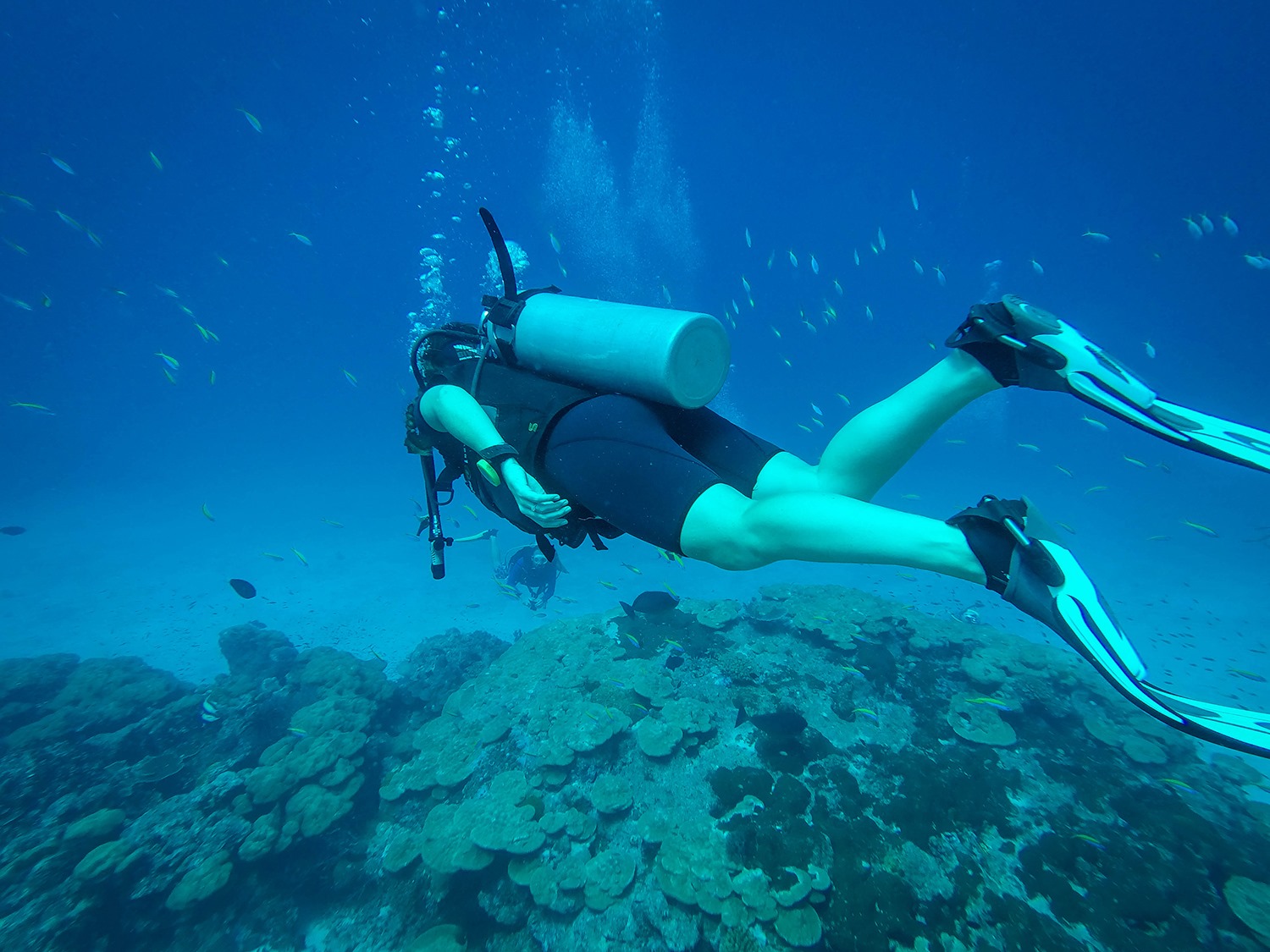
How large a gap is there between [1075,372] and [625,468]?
7.55 ft

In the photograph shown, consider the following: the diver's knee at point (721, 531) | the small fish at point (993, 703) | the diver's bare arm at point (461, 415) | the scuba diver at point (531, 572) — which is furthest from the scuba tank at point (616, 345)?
the scuba diver at point (531, 572)

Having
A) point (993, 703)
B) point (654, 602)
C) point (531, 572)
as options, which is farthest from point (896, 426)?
point (531, 572)

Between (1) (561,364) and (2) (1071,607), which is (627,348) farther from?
(2) (1071,607)

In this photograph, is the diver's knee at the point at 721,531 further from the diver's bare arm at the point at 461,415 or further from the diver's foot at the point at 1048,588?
the diver's bare arm at the point at 461,415

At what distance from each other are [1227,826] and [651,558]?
66.8ft

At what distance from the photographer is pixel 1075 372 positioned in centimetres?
251

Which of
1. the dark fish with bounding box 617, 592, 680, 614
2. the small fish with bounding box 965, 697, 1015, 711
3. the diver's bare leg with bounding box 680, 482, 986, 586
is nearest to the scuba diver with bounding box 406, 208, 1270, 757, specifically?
the diver's bare leg with bounding box 680, 482, 986, 586

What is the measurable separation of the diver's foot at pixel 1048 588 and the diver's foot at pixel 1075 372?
0.90 m

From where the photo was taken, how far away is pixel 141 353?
79.1m

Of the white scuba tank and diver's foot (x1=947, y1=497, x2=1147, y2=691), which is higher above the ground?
the white scuba tank

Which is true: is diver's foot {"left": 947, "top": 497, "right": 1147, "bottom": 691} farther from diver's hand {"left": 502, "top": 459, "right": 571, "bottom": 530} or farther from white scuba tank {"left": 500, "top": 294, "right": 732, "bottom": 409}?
diver's hand {"left": 502, "top": 459, "right": 571, "bottom": 530}

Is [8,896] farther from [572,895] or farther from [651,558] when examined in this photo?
[651,558]

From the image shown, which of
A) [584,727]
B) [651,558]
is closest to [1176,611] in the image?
[651,558]

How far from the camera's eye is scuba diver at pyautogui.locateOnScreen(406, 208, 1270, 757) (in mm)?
2018
